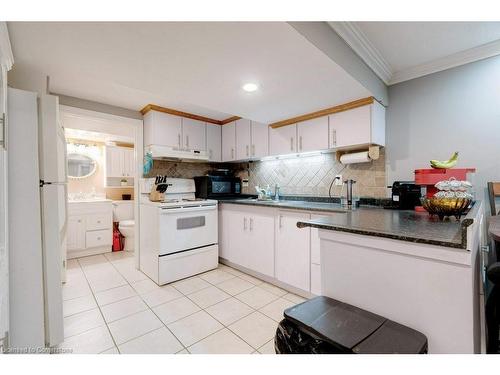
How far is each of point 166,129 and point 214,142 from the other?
78 centimetres

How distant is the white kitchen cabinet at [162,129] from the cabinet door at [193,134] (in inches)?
3.1

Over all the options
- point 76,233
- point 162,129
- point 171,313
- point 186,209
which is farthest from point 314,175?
point 76,233

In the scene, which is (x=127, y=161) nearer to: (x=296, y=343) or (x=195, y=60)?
(x=195, y=60)

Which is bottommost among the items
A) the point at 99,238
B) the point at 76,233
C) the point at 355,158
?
the point at 99,238

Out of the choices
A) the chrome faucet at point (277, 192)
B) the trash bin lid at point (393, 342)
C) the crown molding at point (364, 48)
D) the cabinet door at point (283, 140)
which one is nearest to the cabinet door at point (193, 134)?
the cabinet door at point (283, 140)

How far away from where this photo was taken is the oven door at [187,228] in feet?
8.53

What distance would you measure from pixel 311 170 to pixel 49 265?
2660mm

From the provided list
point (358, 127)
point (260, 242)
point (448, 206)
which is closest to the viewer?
point (448, 206)

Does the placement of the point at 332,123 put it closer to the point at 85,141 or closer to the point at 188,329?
the point at 188,329

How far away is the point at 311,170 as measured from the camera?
2910mm

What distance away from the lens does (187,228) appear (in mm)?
2781

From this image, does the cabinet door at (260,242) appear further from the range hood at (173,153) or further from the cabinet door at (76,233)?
the cabinet door at (76,233)

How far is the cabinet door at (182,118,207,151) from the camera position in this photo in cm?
317

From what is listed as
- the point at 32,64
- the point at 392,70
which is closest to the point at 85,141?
the point at 32,64
